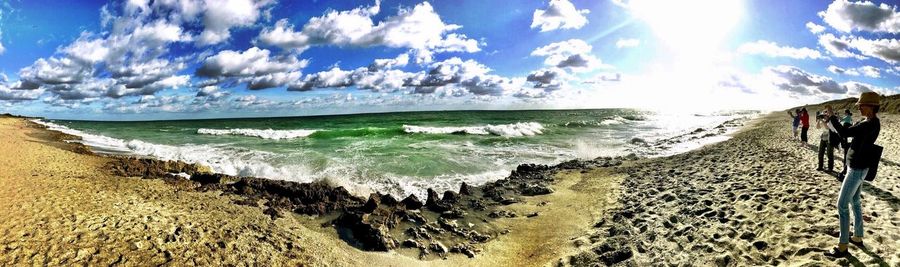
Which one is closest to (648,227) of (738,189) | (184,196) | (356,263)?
(738,189)

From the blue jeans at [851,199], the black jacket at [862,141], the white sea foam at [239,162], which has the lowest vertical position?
the white sea foam at [239,162]

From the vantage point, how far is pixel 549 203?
411 inches

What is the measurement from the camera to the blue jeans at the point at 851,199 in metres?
4.88

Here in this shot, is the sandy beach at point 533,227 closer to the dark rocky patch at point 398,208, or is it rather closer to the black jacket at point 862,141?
the dark rocky patch at point 398,208

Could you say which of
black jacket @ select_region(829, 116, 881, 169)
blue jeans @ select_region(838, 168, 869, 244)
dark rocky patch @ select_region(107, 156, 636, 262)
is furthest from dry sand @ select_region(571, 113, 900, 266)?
black jacket @ select_region(829, 116, 881, 169)

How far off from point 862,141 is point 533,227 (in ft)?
17.1

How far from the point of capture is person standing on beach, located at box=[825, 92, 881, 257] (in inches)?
189

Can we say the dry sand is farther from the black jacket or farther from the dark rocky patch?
the black jacket

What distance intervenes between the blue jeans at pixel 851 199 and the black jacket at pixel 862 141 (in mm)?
98

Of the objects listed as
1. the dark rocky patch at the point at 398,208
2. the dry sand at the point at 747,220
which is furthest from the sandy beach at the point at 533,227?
the dark rocky patch at the point at 398,208

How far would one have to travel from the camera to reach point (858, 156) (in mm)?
4848

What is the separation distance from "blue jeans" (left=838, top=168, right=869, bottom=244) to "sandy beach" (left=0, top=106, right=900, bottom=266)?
277mm

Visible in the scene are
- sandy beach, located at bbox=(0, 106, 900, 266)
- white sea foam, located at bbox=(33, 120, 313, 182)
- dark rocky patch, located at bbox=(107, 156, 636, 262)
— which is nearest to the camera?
sandy beach, located at bbox=(0, 106, 900, 266)

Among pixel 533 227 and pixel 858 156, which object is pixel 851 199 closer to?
pixel 858 156
